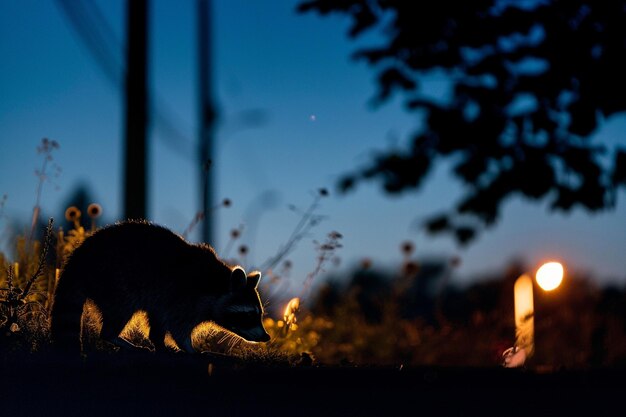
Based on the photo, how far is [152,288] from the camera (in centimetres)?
391

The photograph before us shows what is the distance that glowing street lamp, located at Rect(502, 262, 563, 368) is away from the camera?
5117 mm

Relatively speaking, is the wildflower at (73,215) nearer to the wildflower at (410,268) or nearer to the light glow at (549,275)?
the wildflower at (410,268)

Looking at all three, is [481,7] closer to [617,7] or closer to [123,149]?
[617,7]

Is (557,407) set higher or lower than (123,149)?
lower

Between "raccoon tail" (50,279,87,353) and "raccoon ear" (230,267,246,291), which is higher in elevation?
"raccoon ear" (230,267,246,291)

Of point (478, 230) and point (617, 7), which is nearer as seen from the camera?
point (617, 7)

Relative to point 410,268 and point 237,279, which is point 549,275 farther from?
point 237,279

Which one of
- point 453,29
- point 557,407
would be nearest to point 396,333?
point 453,29

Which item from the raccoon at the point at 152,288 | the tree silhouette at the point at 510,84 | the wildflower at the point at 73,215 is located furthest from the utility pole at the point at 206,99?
the raccoon at the point at 152,288

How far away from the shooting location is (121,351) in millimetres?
3939

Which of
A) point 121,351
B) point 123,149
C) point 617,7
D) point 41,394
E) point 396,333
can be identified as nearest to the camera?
point 41,394

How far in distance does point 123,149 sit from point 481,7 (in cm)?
539

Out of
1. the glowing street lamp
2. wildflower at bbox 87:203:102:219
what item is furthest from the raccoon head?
wildflower at bbox 87:203:102:219

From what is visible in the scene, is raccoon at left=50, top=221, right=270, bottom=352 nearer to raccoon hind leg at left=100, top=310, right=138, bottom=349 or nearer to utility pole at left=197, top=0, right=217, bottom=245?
raccoon hind leg at left=100, top=310, right=138, bottom=349
